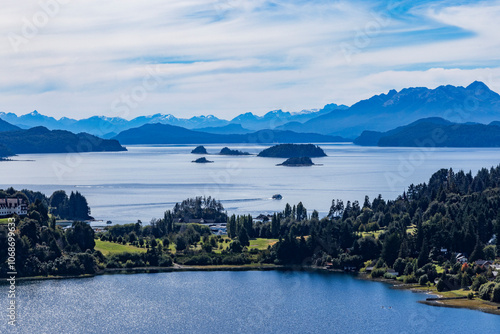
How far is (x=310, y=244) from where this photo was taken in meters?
60.9

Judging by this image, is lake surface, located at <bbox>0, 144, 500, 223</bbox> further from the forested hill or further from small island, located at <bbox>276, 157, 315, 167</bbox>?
the forested hill

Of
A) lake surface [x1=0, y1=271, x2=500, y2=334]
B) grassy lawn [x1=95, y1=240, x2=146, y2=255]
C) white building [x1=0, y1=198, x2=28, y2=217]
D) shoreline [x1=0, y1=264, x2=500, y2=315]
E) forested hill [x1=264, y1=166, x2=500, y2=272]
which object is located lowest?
lake surface [x1=0, y1=271, x2=500, y2=334]

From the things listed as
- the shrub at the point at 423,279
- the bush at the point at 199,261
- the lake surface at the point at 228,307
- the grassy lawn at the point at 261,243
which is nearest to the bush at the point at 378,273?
the lake surface at the point at 228,307

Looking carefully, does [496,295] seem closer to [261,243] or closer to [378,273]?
[378,273]

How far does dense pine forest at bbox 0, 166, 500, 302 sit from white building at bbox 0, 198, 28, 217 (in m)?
0.71

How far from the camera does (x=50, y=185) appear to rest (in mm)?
127562

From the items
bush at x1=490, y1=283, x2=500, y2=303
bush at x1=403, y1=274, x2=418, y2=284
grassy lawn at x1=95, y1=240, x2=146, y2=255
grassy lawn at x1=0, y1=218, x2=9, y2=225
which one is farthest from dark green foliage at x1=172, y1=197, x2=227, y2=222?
bush at x1=490, y1=283, x2=500, y2=303

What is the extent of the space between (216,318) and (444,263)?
69.0 ft

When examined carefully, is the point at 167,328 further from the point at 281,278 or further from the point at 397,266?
the point at 397,266

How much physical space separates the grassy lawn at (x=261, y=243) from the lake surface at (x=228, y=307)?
9.94 m

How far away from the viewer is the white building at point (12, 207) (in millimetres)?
60109

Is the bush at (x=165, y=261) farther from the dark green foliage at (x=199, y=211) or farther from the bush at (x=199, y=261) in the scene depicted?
the dark green foliage at (x=199, y=211)

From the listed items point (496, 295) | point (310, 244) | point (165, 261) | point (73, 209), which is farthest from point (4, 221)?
point (496, 295)

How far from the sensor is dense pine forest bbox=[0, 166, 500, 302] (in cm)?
5356
